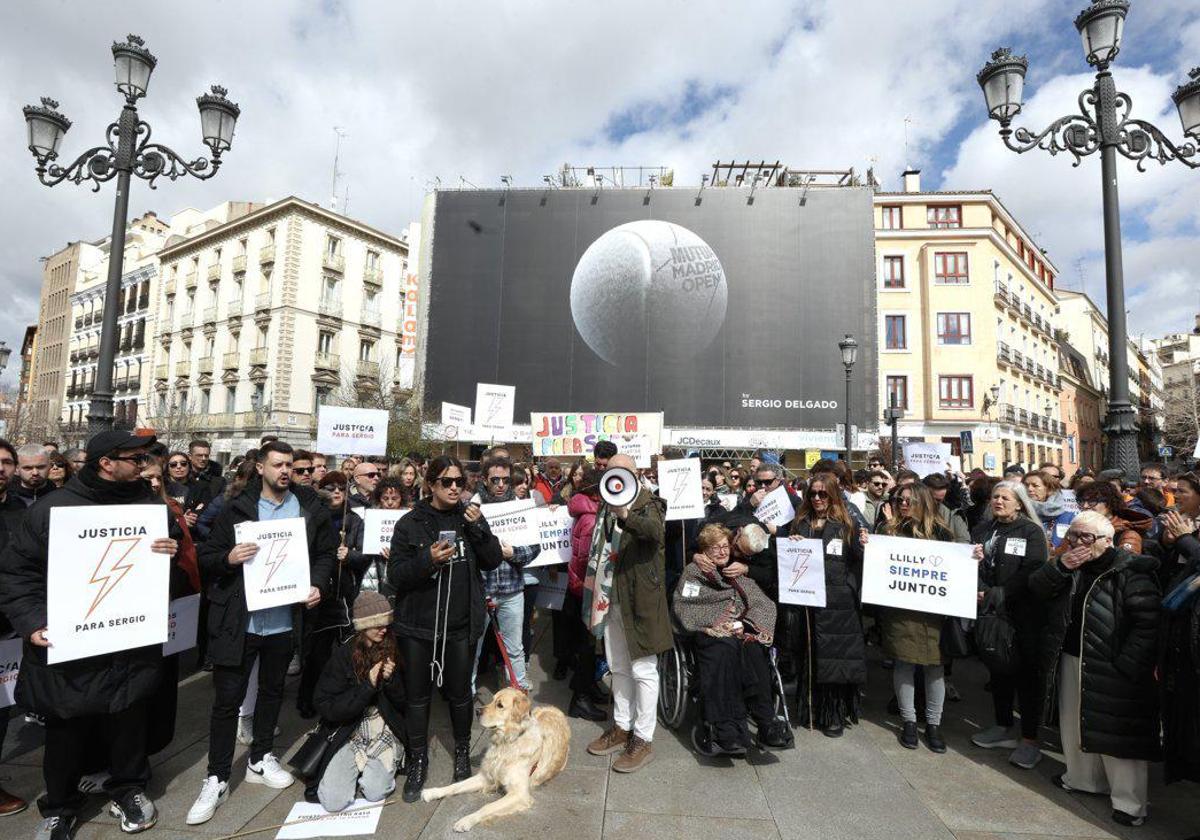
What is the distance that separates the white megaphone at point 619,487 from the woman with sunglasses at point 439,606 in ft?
2.52

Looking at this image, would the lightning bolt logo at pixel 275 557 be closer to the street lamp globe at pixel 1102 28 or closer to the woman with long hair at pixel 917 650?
the woman with long hair at pixel 917 650

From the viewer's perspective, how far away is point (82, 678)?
10.4 feet

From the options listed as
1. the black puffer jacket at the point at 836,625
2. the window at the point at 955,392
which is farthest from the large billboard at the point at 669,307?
the black puffer jacket at the point at 836,625

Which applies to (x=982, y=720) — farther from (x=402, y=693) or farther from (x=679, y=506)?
(x=402, y=693)

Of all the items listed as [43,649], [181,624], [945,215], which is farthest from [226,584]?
[945,215]

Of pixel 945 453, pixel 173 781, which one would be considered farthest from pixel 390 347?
pixel 173 781

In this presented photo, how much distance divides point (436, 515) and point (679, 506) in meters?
2.73

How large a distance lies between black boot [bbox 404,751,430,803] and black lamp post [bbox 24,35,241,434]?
20.5 feet

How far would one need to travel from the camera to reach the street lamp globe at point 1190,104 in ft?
23.5

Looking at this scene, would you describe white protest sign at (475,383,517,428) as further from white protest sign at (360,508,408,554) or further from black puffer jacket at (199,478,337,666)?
black puffer jacket at (199,478,337,666)

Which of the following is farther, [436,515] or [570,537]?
[570,537]

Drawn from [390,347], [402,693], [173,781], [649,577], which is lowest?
[173,781]

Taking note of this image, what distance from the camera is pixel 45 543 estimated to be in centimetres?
313

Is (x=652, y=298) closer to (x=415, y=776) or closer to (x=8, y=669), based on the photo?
(x=415, y=776)
